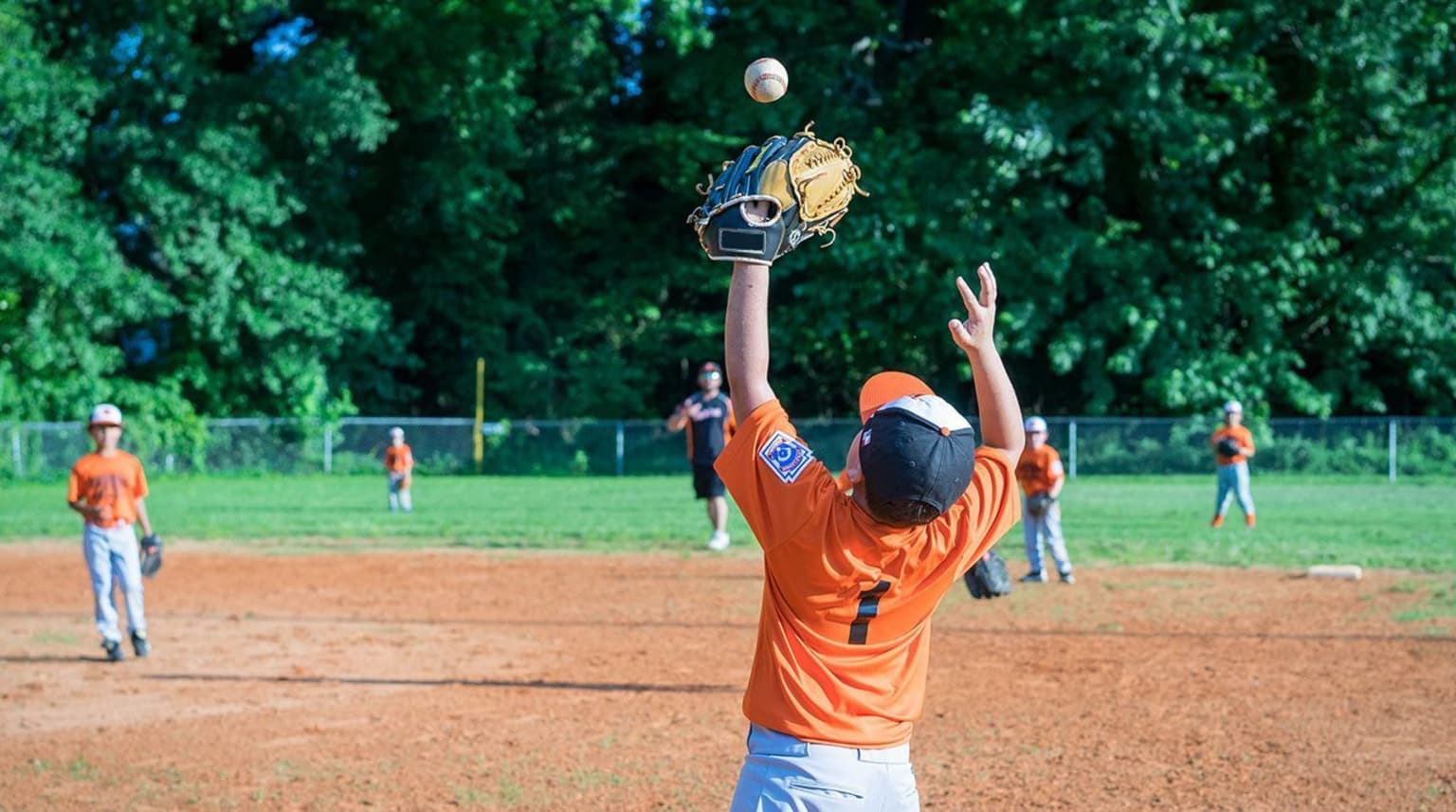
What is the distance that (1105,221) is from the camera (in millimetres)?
33719

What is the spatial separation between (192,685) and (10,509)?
55.0ft

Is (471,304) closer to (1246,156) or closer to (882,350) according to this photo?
(882,350)

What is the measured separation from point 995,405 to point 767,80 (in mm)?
1055

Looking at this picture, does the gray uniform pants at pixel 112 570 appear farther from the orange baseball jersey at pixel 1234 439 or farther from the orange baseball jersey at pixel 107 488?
the orange baseball jersey at pixel 1234 439

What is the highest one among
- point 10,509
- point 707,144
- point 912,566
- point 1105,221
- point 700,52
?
point 700,52

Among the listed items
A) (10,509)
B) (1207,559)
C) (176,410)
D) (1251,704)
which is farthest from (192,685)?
(176,410)

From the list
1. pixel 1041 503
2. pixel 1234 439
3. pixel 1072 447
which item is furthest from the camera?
pixel 1072 447

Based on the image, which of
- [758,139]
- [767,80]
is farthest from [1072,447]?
[767,80]

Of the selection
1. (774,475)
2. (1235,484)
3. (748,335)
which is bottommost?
(1235,484)

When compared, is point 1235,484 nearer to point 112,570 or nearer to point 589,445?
point 112,570

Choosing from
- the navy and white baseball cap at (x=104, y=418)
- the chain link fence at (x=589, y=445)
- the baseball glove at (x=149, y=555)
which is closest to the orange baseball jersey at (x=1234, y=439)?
the chain link fence at (x=589, y=445)

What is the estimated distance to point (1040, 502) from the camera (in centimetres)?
1377

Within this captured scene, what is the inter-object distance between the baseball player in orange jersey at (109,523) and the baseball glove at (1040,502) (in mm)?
8138

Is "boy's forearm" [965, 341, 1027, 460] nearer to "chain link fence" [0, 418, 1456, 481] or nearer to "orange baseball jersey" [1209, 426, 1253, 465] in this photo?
"orange baseball jersey" [1209, 426, 1253, 465]
